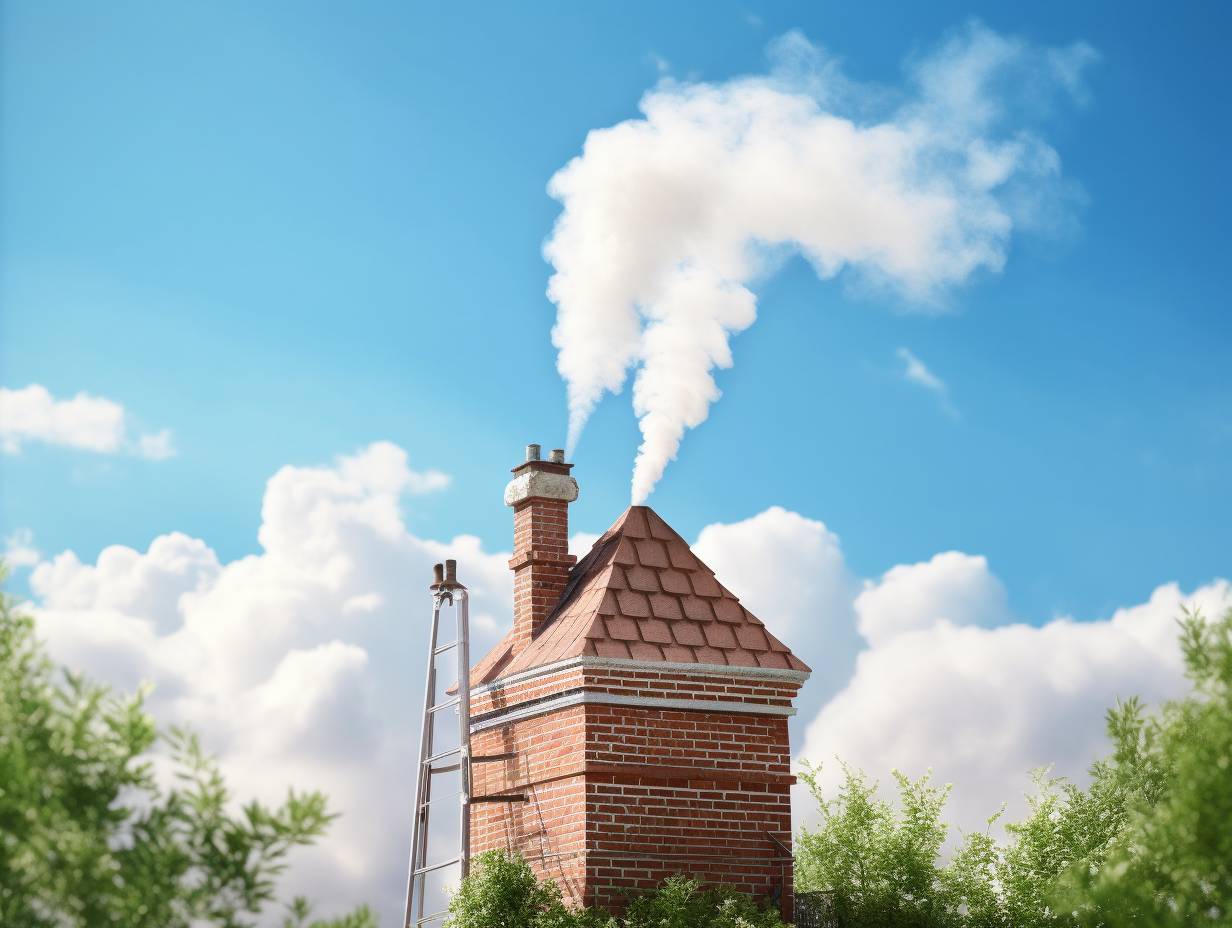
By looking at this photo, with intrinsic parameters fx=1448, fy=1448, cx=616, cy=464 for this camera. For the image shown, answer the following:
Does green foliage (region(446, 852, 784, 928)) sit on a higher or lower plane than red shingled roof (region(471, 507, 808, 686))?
lower

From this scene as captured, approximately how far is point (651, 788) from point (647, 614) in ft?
6.76

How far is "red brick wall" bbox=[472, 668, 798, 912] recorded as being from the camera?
621 inches

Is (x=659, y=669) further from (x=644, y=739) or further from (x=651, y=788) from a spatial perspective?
(x=651, y=788)

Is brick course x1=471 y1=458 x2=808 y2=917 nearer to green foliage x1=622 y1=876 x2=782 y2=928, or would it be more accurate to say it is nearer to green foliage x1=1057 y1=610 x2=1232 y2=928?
green foliage x1=622 y1=876 x2=782 y2=928

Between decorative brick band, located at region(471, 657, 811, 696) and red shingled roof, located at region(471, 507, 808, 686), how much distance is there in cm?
7

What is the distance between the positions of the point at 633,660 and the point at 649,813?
1.69 m

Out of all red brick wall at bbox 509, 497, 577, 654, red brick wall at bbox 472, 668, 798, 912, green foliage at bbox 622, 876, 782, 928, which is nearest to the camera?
green foliage at bbox 622, 876, 782, 928

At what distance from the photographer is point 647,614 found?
1702cm

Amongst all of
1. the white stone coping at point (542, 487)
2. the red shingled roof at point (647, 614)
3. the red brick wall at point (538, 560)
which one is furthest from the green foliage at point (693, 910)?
the white stone coping at point (542, 487)

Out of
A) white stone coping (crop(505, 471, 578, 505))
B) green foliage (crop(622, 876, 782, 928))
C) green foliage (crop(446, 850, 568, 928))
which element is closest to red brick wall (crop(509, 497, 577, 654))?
white stone coping (crop(505, 471, 578, 505))

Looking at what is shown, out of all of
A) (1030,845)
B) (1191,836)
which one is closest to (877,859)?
(1030,845)

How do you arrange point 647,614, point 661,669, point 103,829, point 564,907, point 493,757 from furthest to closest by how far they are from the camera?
point 493,757
point 647,614
point 661,669
point 564,907
point 103,829

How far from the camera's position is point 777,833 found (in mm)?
16609

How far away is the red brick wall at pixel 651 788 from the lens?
15.8m
